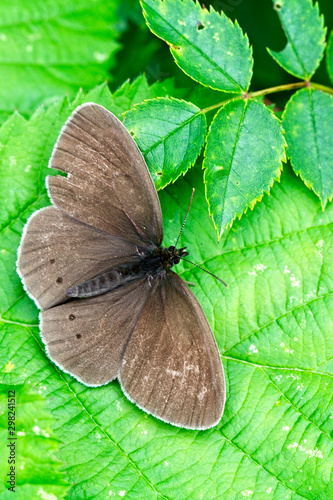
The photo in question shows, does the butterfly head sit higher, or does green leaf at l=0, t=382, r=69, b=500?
the butterfly head

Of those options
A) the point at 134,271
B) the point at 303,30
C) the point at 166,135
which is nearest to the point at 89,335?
the point at 134,271

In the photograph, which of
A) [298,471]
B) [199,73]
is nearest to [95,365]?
[298,471]

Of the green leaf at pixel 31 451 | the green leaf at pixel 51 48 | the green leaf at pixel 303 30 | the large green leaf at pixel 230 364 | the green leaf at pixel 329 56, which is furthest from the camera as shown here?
the green leaf at pixel 51 48

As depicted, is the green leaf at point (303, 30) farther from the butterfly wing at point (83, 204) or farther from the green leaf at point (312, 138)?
the butterfly wing at point (83, 204)

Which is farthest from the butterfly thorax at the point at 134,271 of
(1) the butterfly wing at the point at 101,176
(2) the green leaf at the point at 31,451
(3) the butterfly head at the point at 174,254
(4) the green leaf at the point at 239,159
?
(2) the green leaf at the point at 31,451

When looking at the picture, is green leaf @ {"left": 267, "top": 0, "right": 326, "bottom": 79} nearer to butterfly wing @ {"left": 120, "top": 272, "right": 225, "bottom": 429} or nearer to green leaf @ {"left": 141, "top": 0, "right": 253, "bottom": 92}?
green leaf @ {"left": 141, "top": 0, "right": 253, "bottom": 92}

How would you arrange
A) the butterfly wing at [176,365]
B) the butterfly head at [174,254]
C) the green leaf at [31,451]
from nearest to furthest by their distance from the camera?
the green leaf at [31,451], the butterfly wing at [176,365], the butterfly head at [174,254]

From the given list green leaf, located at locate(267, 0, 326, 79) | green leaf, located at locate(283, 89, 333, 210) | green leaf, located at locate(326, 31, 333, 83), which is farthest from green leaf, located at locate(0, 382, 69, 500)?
green leaf, located at locate(326, 31, 333, 83)
